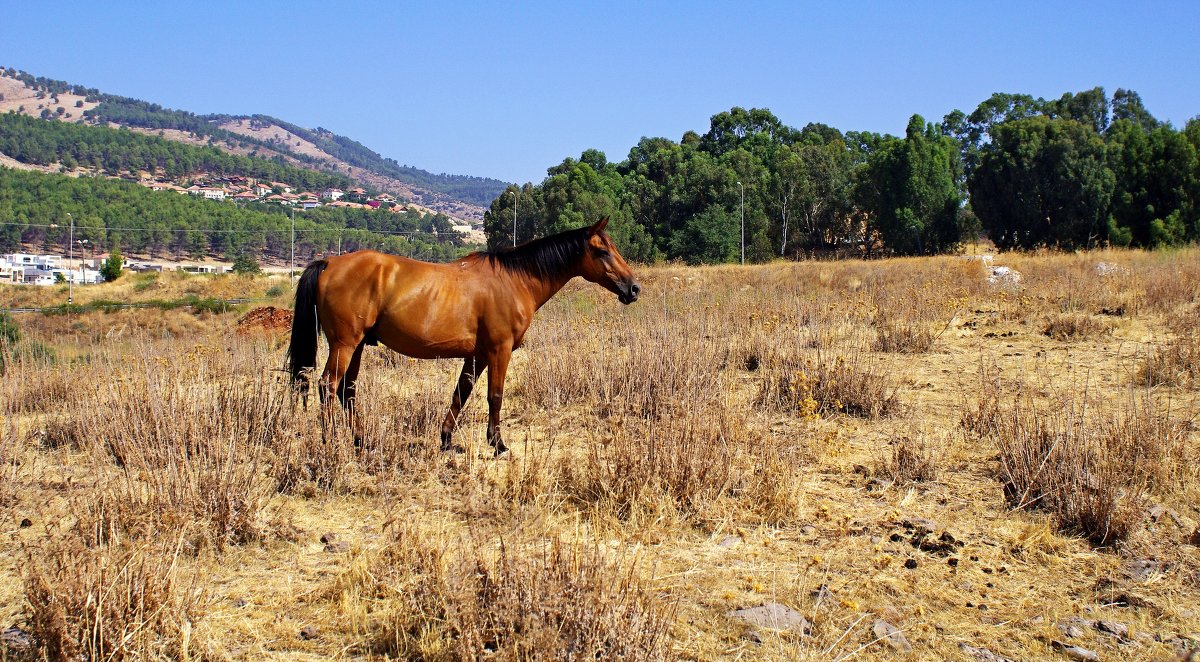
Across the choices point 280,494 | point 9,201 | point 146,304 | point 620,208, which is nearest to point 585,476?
point 280,494

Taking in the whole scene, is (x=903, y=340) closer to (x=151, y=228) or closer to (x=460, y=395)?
(x=460, y=395)

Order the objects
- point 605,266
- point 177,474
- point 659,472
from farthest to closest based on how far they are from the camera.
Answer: point 605,266 < point 659,472 < point 177,474

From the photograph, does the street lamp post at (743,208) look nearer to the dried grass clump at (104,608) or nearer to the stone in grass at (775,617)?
the stone in grass at (775,617)

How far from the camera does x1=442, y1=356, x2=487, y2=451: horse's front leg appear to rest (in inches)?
244

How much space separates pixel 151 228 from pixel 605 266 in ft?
376

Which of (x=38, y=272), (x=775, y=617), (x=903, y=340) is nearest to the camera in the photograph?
(x=775, y=617)

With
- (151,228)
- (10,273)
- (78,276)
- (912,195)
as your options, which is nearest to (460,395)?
(912,195)

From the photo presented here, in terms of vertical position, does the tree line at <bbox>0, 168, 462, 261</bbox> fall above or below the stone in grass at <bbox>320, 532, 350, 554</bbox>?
above

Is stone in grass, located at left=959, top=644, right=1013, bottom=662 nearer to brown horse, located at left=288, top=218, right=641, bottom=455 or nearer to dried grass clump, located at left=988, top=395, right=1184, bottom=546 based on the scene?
dried grass clump, located at left=988, top=395, right=1184, bottom=546

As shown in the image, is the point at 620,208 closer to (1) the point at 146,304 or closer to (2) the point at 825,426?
(1) the point at 146,304

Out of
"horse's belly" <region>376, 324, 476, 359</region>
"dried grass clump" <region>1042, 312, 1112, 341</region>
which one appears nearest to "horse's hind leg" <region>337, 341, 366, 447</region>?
"horse's belly" <region>376, 324, 476, 359</region>

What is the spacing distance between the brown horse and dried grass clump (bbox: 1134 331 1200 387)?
533 centimetres

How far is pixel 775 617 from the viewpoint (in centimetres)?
350

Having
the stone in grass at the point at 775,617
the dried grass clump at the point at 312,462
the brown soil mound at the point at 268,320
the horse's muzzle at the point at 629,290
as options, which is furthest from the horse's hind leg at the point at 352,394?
the brown soil mound at the point at 268,320
